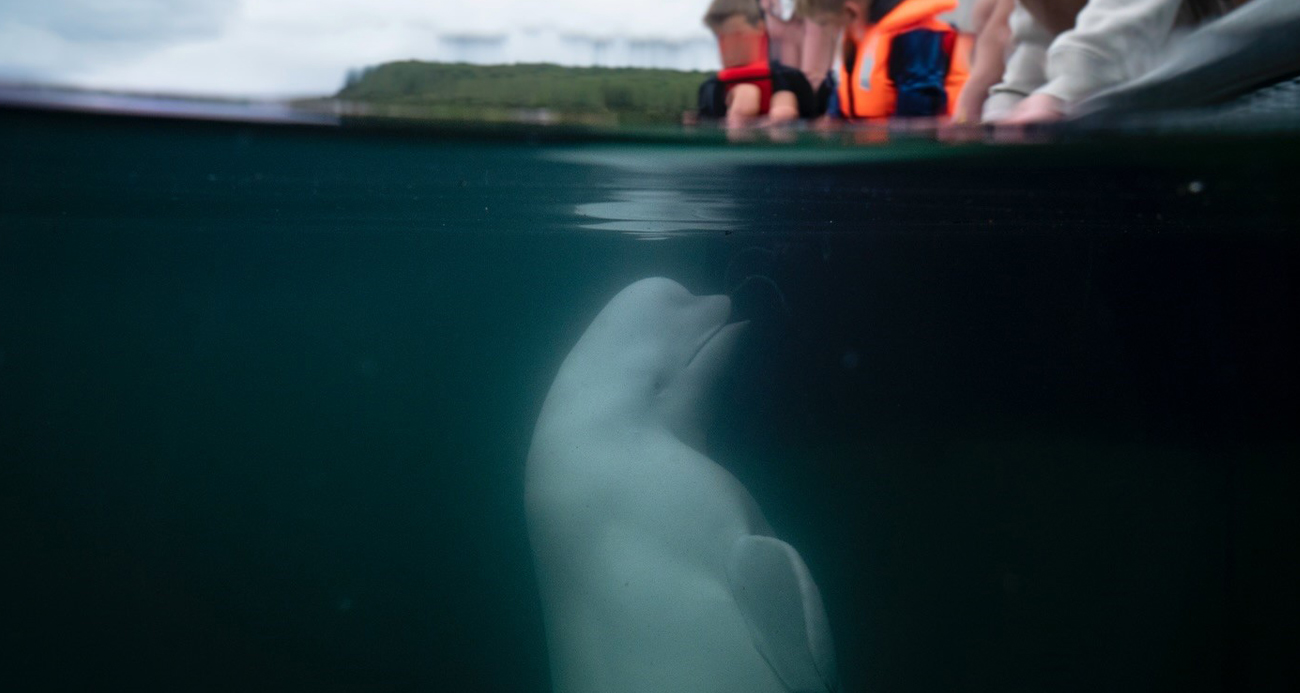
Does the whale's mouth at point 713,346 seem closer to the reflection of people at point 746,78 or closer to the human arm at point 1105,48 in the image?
the reflection of people at point 746,78

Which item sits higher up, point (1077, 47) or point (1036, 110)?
point (1077, 47)

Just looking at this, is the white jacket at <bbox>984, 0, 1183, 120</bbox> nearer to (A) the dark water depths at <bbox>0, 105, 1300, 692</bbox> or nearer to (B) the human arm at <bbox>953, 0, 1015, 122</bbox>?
(B) the human arm at <bbox>953, 0, 1015, 122</bbox>

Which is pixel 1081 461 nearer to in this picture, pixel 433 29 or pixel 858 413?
pixel 858 413

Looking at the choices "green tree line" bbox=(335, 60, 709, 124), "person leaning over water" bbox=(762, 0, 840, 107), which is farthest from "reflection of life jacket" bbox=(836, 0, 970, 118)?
"green tree line" bbox=(335, 60, 709, 124)

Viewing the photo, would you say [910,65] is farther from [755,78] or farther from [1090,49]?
[1090,49]

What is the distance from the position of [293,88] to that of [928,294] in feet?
19.3

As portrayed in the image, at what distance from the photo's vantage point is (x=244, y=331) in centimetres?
1457

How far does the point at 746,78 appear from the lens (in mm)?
4051

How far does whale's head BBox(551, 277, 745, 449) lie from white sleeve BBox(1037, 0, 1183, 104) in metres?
2.82

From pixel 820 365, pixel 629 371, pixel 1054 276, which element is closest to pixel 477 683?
pixel 820 365

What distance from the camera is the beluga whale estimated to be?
439 centimetres

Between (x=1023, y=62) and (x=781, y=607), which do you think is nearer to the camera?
(x=1023, y=62)

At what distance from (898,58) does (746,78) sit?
83cm

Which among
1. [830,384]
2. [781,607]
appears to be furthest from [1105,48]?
[830,384]
